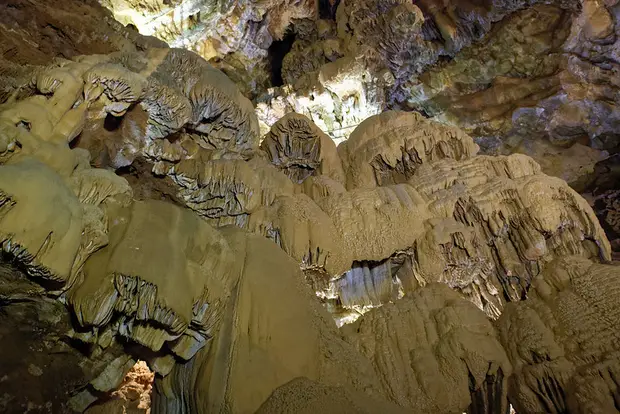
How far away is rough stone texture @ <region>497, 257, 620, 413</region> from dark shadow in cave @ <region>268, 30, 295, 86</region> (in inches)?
418

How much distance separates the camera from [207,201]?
513 centimetres

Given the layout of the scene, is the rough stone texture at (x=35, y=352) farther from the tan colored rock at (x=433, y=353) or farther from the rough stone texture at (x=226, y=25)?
the rough stone texture at (x=226, y=25)

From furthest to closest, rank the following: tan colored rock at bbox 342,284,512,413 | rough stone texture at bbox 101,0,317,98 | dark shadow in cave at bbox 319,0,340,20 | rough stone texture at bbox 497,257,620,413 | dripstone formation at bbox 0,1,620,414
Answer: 1. dark shadow in cave at bbox 319,0,340,20
2. rough stone texture at bbox 101,0,317,98
3. tan colored rock at bbox 342,284,512,413
4. rough stone texture at bbox 497,257,620,413
5. dripstone formation at bbox 0,1,620,414

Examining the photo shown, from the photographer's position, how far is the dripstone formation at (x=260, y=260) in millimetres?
2348

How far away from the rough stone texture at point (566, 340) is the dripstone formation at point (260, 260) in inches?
0.7

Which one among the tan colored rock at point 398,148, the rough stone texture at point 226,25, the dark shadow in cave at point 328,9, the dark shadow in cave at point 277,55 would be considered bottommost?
the tan colored rock at point 398,148

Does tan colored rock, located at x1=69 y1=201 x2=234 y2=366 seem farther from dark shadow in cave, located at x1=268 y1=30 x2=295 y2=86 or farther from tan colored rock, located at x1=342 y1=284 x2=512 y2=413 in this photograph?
dark shadow in cave, located at x1=268 y1=30 x2=295 y2=86

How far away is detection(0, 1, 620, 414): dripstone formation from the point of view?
7.70 feet

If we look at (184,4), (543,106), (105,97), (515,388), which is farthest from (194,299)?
(543,106)

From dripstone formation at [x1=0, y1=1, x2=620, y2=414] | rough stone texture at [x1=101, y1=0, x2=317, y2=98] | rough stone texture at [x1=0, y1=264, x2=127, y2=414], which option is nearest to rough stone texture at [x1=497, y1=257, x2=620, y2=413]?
dripstone formation at [x1=0, y1=1, x2=620, y2=414]

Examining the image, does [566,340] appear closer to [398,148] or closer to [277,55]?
[398,148]

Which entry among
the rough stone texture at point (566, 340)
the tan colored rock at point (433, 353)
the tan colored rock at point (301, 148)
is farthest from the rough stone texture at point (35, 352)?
the tan colored rock at point (301, 148)

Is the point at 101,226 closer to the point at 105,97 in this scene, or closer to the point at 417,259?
the point at 105,97

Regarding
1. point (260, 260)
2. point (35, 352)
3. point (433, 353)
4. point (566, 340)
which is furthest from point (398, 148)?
point (35, 352)
